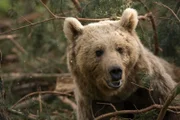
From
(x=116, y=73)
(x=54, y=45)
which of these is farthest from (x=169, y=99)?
(x=54, y=45)

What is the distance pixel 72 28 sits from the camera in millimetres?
6309

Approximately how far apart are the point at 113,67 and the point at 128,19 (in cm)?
92

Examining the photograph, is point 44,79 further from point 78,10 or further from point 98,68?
point 98,68

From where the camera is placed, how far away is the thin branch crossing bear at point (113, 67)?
19.0 ft

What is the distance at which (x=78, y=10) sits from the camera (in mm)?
7910

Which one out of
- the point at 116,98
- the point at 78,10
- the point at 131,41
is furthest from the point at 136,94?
the point at 78,10

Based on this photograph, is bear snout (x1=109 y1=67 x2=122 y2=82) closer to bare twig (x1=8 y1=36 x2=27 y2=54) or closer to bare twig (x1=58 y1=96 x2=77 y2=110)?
bare twig (x1=58 y1=96 x2=77 y2=110)

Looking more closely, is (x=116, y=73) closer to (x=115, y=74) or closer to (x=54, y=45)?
(x=115, y=74)

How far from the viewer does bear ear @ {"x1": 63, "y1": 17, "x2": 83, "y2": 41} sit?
6273 millimetres

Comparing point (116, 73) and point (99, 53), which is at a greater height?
point (99, 53)

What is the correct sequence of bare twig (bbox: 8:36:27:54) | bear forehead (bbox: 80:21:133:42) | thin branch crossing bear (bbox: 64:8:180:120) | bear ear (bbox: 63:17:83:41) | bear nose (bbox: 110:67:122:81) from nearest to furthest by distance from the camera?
bear nose (bbox: 110:67:122:81) → thin branch crossing bear (bbox: 64:8:180:120) → bear forehead (bbox: 80:21:133:42) → bear ear (bbox: 63:17:83:41) → bare twig (bbox: 8:36:27:54)

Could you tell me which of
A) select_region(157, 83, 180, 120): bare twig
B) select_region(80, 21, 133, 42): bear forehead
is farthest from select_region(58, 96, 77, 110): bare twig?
select_region(157, 83, 180, 120): bare twig

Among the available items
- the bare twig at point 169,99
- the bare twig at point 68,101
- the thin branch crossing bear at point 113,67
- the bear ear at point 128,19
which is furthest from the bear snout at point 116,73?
the bare twig at point 68,101

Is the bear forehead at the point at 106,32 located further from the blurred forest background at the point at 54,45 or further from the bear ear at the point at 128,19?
the blurred forest background at the point at 54,45
